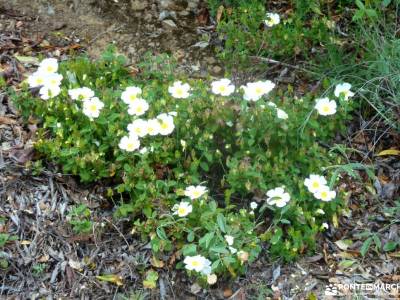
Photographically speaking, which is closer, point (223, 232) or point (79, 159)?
point (223, 232)

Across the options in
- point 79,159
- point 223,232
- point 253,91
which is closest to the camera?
point 223,232

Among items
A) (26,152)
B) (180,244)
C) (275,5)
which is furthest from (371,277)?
(275,5)

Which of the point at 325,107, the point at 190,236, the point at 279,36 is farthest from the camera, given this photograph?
the point at 279,36

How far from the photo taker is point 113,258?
3375 millimetres

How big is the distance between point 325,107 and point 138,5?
190cm

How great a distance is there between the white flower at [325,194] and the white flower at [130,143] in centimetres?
102

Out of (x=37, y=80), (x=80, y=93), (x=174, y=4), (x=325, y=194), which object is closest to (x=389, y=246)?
(x=325, y=194)

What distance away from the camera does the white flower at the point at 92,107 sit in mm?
3588

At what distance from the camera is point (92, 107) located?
3.62 meters

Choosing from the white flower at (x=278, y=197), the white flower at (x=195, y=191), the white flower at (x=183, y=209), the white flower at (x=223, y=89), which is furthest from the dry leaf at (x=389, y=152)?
the white flower at (x=183, y=209)

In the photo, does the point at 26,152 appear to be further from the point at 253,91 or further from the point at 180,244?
the point at 253,91

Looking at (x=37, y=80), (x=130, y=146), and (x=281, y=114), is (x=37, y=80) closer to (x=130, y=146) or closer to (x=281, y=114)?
(x=130, y=146)

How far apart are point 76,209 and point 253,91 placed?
1240 mm

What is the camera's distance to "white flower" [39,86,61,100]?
3662mm
